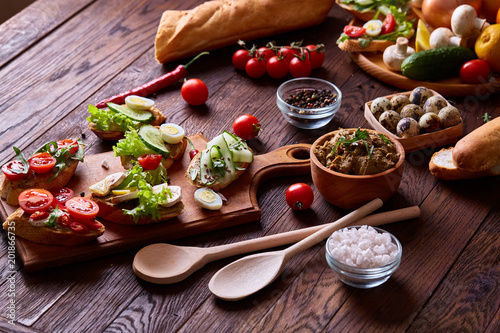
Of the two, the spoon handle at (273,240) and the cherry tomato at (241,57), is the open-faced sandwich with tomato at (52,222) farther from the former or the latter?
the cherry tomato at (241,57)

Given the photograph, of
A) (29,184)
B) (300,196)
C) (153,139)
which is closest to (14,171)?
(29,184)

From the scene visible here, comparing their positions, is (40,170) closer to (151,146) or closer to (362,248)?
(151,146)

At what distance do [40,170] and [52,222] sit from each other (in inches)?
16.0

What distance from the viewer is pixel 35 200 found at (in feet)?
8.51

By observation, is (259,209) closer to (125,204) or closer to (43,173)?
(125,204)

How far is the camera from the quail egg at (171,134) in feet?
10.2

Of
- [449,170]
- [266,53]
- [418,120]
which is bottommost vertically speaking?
[449,170]

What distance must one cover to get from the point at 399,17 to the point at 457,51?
0.60 metres

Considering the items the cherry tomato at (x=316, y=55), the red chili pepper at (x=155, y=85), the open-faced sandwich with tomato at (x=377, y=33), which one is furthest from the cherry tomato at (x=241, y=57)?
the open-faced sandwich with tomato at (x=377, y=33)

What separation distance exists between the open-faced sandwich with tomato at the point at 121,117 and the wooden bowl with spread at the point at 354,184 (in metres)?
1.10

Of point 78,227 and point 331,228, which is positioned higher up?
point 78,227

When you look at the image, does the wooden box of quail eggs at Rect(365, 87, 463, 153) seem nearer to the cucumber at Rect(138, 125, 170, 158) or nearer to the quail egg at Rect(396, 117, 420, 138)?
the quail egg at Rect(396, 117, 420, 138)

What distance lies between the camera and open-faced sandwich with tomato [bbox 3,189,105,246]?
2533 mm

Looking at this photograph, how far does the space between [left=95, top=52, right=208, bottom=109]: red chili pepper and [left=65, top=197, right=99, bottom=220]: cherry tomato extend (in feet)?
3.69
